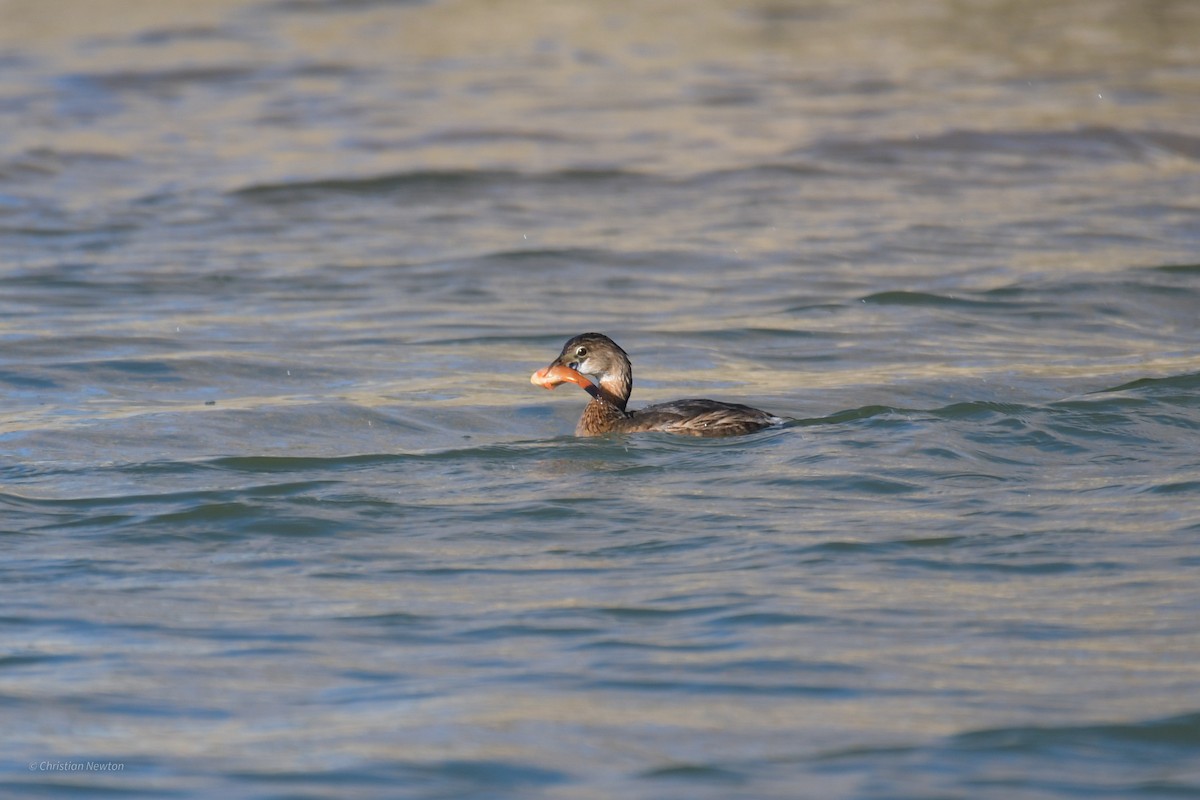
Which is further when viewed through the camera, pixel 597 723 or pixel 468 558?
pixel 468 558

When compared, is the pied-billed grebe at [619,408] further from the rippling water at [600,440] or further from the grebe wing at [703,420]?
the rippling water at [600,440]

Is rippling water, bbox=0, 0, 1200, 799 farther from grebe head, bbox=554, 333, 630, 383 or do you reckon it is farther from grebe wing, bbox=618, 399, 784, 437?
grebe head, bbox=554, 333, 630, 383

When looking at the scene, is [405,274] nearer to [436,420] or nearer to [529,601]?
[436,420]

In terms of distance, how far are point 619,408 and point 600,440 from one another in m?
0.54

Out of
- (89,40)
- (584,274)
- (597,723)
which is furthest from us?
(89,40)

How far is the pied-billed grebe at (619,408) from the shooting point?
9.34m

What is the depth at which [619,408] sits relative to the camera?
33.1 ft

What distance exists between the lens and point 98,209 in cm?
1808

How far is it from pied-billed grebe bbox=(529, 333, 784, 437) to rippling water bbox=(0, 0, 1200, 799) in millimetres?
183

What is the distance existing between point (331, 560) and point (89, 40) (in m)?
22.3

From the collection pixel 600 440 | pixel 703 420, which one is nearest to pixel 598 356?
pixel 600 440

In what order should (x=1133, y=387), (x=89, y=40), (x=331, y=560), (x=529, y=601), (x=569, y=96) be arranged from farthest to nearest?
1. (x=89, y=40)
2. (x=569, y=96)
3. (x=1133, y=387)
4. (x=331, y=560)
5. (x=529, y=601)

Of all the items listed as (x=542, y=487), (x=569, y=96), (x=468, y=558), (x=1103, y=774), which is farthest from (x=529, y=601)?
(x=569, y=96)

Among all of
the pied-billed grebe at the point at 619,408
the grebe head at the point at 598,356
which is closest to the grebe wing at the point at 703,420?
the pied-billed grebe at the point at 619,408
